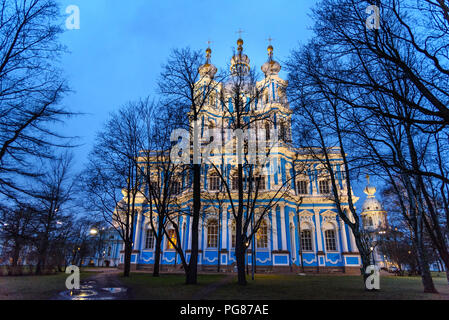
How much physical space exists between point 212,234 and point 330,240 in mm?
12851

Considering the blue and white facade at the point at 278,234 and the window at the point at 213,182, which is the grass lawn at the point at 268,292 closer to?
the blue and white facade at the point at 278,234

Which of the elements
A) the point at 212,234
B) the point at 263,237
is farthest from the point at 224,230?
the point at 263,237

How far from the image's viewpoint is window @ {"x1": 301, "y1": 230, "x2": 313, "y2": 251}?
1129 inches

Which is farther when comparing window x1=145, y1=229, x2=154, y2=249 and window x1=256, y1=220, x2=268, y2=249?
window x1=145, y1=229, x2=154, y2=249

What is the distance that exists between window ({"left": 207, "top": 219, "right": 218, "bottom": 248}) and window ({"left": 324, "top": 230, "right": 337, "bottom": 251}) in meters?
12.0

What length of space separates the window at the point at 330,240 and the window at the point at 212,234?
1200 centimetres

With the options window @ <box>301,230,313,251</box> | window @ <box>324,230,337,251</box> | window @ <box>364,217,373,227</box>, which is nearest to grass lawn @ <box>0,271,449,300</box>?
window @ <box>301,230,313,251</box>

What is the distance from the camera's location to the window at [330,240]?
28656 millimetres

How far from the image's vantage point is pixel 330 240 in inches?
1144

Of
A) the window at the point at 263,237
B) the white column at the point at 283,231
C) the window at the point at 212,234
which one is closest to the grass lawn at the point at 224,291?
the white column at the point at 283,231

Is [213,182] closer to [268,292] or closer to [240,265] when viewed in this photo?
[240,265]

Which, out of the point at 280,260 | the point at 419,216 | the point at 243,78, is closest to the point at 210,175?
the point at 280,260

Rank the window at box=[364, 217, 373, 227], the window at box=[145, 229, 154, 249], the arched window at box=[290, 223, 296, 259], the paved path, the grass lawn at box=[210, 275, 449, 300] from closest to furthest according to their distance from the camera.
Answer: the paved path
the grass lawn at box=[210, 275, 449, 300]
the arched window at box=[290, 223, 296, 259]
the window at box=[145, 229, 154, 249]
the window at box=[364, 217, 373, 227]

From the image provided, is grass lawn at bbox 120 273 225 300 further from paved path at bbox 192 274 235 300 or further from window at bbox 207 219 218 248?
window at bbox 207 219 218 248
